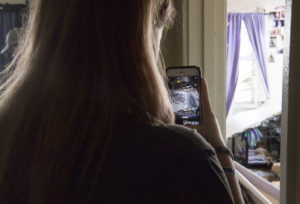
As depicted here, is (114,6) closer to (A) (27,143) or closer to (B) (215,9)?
(A) (27,143)

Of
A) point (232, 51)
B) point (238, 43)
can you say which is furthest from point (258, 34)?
point (232, 51)

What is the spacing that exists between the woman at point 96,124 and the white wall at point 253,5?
2953 millimetres

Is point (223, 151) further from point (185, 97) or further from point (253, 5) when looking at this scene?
point (253, 5)

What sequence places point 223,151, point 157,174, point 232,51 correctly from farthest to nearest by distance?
1. point 232,51
2. point 223,151
3. point 157,174

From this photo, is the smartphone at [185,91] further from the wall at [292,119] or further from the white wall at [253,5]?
the white wall at [253,5]

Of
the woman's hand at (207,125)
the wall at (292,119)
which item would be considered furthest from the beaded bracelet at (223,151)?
the wall at (292,119)

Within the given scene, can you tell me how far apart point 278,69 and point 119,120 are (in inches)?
137

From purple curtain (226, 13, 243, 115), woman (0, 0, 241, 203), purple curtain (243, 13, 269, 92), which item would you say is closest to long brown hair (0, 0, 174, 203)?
woman (0, 0, 241, 203)

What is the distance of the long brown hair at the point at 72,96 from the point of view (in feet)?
0.99

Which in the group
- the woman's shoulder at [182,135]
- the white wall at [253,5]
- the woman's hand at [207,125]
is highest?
the white wall at [253,5]

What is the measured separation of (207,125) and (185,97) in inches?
4.5

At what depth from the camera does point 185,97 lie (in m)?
0.70

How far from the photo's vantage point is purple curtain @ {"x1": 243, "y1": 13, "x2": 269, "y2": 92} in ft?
10.2

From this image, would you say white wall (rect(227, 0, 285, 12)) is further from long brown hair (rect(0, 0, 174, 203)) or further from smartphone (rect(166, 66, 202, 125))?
long brown hair (rect(0, 0, 174, 203))
